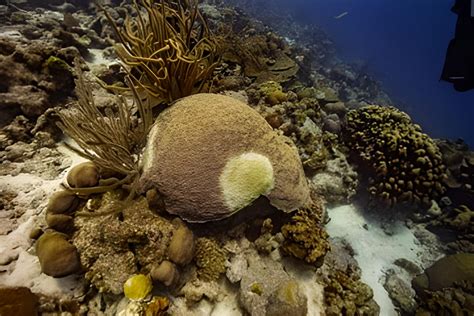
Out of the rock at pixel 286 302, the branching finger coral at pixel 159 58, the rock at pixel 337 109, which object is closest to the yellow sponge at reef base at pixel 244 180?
the rock at pixel 286 302

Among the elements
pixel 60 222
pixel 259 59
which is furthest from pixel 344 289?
pixel 259 59

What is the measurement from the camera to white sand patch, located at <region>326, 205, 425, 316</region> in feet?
12.4

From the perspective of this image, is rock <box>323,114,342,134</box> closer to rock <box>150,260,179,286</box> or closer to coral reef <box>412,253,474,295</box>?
coral reef <box>412,253,474,295</box>

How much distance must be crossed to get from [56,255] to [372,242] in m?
4.12

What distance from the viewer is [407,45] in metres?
85.6

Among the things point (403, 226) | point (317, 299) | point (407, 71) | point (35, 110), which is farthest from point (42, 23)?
point (407, 71)

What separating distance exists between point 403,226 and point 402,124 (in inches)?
69.1

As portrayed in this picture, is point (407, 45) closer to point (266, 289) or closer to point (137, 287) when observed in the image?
point (266, 289)

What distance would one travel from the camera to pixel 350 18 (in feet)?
306

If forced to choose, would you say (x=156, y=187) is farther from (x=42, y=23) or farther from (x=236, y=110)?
(x=42, y=23)

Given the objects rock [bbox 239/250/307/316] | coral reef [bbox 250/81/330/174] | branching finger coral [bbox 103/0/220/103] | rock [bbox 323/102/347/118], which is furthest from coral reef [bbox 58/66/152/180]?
rock [bbox 323/102/347/118]

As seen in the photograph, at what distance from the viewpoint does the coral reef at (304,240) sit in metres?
2.84

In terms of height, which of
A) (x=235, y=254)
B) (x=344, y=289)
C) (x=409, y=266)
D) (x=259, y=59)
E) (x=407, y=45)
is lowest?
(x=407, y=45)

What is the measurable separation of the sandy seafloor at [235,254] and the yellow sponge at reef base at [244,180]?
677 millimetres
